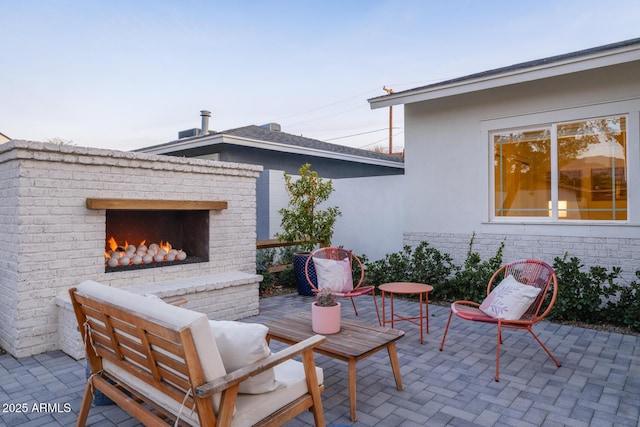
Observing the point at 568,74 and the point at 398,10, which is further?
the point at 398,10

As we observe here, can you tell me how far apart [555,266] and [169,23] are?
759cm

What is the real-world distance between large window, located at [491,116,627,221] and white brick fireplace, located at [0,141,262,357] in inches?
167

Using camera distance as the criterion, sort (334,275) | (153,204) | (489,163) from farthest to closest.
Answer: (489,163)
(334,275)
(153,204)

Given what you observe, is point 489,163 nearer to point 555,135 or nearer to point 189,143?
point 555,135

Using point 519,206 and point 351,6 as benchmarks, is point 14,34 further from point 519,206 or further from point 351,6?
point 519,206

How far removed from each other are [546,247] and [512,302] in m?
2.67

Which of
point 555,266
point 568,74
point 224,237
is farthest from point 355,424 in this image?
point 568,74

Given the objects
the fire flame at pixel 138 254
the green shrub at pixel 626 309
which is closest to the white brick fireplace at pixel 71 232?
the fire flame at pixel 138 254

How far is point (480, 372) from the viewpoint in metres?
3.39

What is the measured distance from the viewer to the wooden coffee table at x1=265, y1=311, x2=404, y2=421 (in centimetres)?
265

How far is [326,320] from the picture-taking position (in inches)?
122

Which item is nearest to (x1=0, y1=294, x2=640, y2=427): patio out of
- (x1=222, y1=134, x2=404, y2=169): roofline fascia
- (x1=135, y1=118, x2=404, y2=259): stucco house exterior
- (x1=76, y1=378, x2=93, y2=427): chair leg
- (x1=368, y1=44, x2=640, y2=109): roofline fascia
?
(x1=76, y1=378, x2=93, y2=427): chair leg

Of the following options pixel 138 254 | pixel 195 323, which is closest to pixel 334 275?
pixel 138 254

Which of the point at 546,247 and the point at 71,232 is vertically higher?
the point at 71,232
